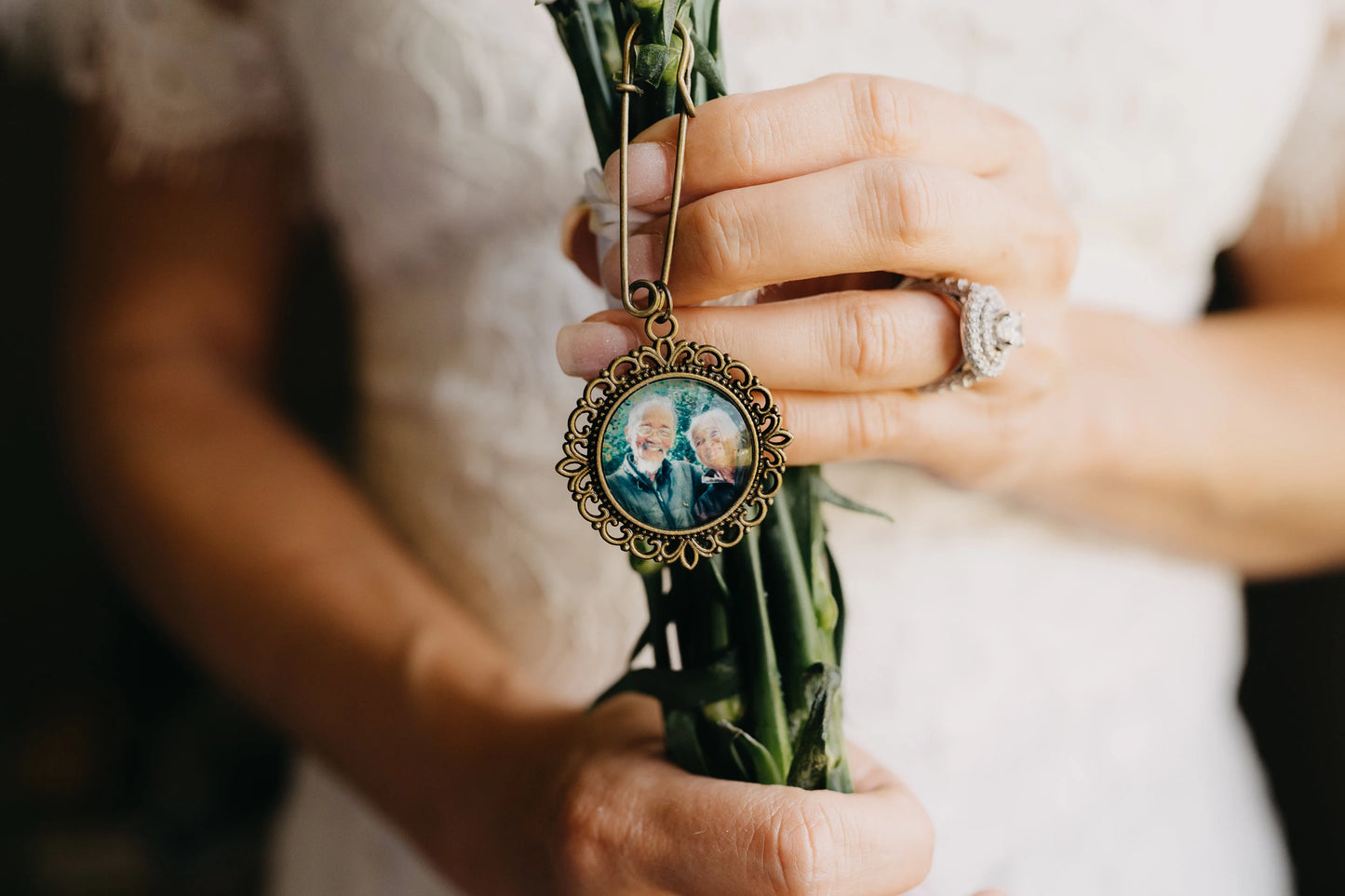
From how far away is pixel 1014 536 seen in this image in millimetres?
915

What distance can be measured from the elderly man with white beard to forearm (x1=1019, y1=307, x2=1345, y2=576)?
0.41 m

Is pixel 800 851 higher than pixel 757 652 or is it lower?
lower

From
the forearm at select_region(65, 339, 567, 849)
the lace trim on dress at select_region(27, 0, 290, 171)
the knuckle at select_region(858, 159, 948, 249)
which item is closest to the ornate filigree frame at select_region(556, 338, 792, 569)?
the knuckle at select_region(858, 159, 948, 249)

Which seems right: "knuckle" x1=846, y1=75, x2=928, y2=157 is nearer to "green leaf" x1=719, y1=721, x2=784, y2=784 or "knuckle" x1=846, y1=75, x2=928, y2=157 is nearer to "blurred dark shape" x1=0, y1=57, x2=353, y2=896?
"green leaf" x1=719, y1=721, x2=784, y2=784

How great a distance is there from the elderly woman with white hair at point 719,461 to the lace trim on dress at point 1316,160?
0.85 m

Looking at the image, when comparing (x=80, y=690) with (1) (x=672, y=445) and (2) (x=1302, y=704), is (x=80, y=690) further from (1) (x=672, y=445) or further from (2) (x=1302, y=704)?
(2) (x=1302, y=704)

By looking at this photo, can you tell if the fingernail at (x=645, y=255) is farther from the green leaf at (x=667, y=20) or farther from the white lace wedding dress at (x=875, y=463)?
the white lace wedding dress at (x=875, y=463)

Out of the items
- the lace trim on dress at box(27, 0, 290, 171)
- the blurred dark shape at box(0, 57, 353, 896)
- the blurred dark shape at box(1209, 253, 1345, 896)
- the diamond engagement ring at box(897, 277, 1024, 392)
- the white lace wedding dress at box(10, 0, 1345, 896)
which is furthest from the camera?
the blurred dark shape at box(0, 57, 353, 896)

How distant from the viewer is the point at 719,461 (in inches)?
20.4

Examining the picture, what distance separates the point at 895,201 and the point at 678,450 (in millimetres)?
181

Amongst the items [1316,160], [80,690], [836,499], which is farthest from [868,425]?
[80,690]

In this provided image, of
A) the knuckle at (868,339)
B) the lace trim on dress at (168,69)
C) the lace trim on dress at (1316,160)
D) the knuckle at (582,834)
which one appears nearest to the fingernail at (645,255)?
the knuckle at (868,339)

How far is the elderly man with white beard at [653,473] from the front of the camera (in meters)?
0.52

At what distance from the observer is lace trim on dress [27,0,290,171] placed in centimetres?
95
